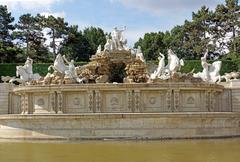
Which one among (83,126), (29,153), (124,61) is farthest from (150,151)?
(124,61)

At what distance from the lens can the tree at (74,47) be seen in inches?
2530

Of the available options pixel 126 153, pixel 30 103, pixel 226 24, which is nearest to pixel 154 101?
pixel 30 103

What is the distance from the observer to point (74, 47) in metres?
65.1

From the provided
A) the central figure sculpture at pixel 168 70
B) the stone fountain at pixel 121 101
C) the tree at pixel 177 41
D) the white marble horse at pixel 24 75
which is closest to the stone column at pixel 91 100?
the stone fountain at pixel 121 101

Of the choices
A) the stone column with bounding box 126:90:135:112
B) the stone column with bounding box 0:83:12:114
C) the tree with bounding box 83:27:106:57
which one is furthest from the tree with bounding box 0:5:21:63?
the stone column with bounding box 126:90:135:112

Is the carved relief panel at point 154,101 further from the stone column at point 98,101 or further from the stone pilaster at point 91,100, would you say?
the stone pilaster at point 91,100

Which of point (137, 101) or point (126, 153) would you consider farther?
point (137, 101)

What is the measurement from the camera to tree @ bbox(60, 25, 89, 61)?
211 feet

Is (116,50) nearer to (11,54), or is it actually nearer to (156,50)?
(11,54)

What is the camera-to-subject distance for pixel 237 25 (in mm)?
55750

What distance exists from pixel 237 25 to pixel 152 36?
70.2ft

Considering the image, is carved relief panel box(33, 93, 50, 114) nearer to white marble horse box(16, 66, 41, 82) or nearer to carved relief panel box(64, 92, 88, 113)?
carved relief panel box(64, 92, 88, 113)

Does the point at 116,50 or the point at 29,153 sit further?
the point at 116,50

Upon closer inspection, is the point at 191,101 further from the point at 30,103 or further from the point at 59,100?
the point at 30,103
